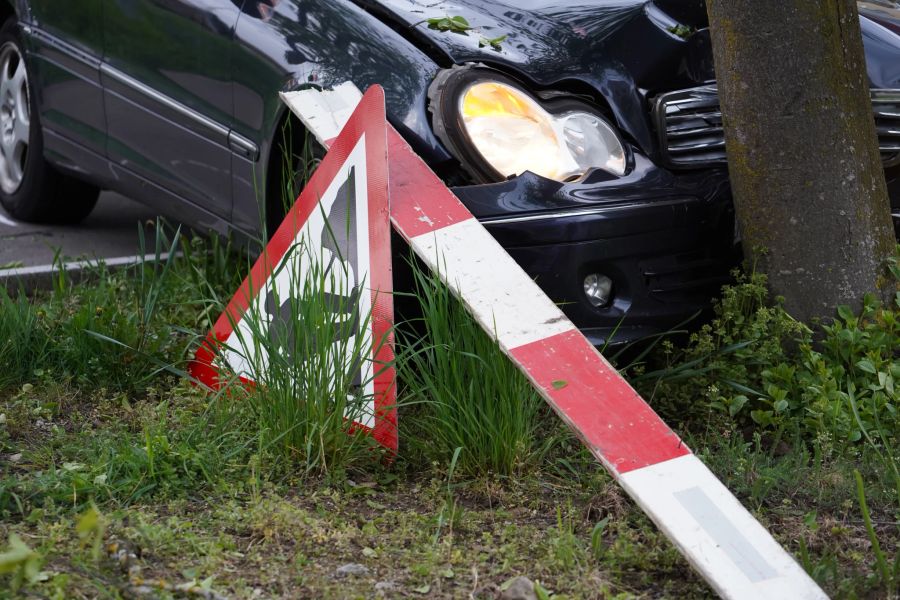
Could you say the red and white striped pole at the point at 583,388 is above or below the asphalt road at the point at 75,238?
above

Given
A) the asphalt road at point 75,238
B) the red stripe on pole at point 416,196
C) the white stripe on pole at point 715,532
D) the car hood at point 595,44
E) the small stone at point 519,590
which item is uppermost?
the car hood at point 595,44

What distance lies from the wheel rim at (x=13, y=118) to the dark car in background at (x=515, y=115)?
946 millimetres

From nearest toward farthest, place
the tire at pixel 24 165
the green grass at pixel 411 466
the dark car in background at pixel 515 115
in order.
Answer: the green grass at pixel 411 466 → the dark car in background at pixel 515 115 → the tire at pixel 24 165

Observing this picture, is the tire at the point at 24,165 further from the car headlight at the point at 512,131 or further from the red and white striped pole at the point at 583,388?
the car headlight at the point at 512,131

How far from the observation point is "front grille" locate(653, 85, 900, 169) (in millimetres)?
3344

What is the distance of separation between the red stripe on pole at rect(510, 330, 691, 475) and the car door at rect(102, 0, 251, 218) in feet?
4.33

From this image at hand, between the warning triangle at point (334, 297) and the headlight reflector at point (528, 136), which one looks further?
the headlight reflector at point (528, 136)

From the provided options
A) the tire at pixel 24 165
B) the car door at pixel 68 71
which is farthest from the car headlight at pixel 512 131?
the tire at pixel 24 165

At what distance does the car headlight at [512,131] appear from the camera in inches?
121

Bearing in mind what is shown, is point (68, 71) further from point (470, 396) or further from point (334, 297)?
point (470, 396)

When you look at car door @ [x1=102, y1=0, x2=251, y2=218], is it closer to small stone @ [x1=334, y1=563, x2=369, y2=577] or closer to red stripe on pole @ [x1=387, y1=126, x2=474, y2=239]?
red stripe on pole @ [x1=387, y1=126, x2=474, y2=239]

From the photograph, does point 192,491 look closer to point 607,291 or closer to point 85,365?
point 85,365

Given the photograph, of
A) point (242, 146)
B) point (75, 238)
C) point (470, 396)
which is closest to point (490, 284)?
point (470, 396)

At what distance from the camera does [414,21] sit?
3.38 meters
